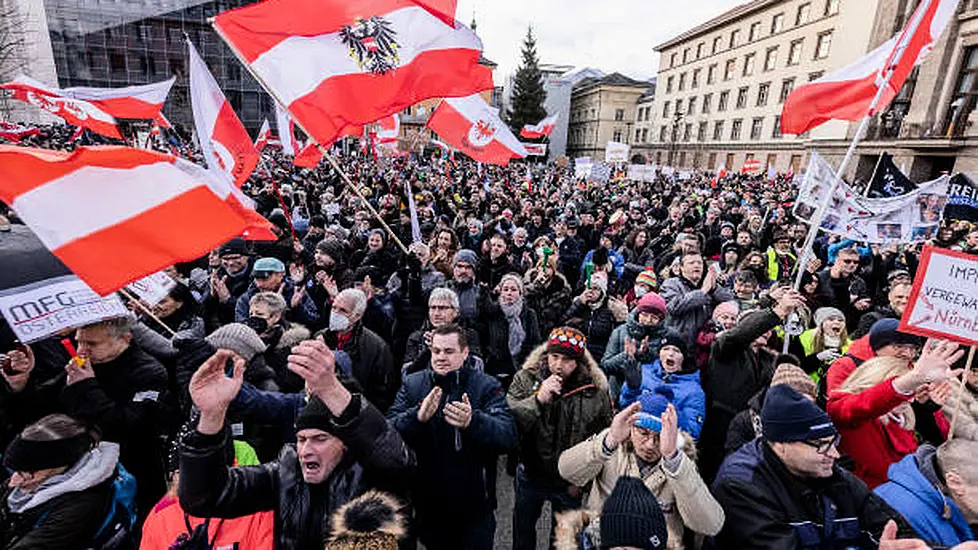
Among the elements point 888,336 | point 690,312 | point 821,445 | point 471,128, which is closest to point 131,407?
point 821,445

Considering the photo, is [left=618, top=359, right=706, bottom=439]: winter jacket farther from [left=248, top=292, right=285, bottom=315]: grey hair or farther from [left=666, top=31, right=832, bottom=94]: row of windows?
[left=666, top=31, right=832, bottom=94]: row of windows

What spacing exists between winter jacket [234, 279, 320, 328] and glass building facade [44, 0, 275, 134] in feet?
132

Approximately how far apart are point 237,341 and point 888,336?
12.8 ft

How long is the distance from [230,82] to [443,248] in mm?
46822

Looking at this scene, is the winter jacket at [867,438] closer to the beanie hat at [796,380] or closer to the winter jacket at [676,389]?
the beanie hat at [796,380]

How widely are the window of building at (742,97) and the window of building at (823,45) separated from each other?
7.39 metres

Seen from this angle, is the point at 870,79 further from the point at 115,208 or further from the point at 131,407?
the point at 131,407

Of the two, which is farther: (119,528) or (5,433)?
(5,433)

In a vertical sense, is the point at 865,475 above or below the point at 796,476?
below

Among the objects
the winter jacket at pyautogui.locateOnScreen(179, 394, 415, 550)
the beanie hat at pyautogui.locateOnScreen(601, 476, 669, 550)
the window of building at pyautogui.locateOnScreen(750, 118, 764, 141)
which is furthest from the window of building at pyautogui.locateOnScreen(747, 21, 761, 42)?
the winter jacket at pyautogui.locateOnScreen(179, 394, 415, 550)

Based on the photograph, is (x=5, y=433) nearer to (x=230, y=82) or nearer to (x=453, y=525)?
(x=453, y=525)

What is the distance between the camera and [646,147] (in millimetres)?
58938

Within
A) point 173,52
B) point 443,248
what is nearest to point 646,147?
point 173,52

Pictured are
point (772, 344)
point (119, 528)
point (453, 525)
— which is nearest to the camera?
point (119, 528)
